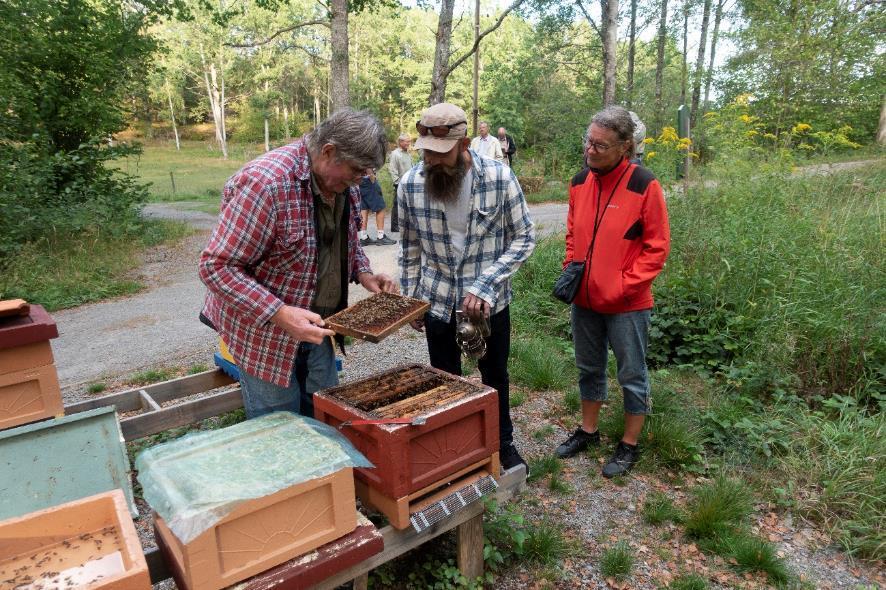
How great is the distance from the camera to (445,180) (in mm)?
2799

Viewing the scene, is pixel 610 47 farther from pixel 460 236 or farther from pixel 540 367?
pixel 460 236

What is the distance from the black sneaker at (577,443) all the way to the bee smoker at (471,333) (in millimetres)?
1246

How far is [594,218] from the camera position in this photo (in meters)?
3.25

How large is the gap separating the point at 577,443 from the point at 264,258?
2.46 m

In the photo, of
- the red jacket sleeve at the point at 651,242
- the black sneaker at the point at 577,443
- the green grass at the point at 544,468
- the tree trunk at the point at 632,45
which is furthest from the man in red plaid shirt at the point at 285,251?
the tree trunk at the point at 632,45

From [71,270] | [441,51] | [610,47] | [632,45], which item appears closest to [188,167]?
[632,45]

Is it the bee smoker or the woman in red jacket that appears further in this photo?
the woman in red jacket

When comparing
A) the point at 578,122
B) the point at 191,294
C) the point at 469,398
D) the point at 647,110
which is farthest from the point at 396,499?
the point at 647,110

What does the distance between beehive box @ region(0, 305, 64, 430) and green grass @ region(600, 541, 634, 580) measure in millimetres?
2938

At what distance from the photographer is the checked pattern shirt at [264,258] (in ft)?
7.27

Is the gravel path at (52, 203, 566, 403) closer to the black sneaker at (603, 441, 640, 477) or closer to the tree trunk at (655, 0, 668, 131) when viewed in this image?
the black sneaker at (603, 441, 640, 477)

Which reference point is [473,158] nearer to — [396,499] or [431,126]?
[431,126]

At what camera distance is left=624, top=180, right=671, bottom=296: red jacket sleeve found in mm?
3064

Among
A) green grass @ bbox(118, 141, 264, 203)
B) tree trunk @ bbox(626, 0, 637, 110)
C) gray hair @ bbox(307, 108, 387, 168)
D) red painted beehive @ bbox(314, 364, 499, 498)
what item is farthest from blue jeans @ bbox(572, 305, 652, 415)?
tree trunk @ bbox(626, 0, 637, 110)
